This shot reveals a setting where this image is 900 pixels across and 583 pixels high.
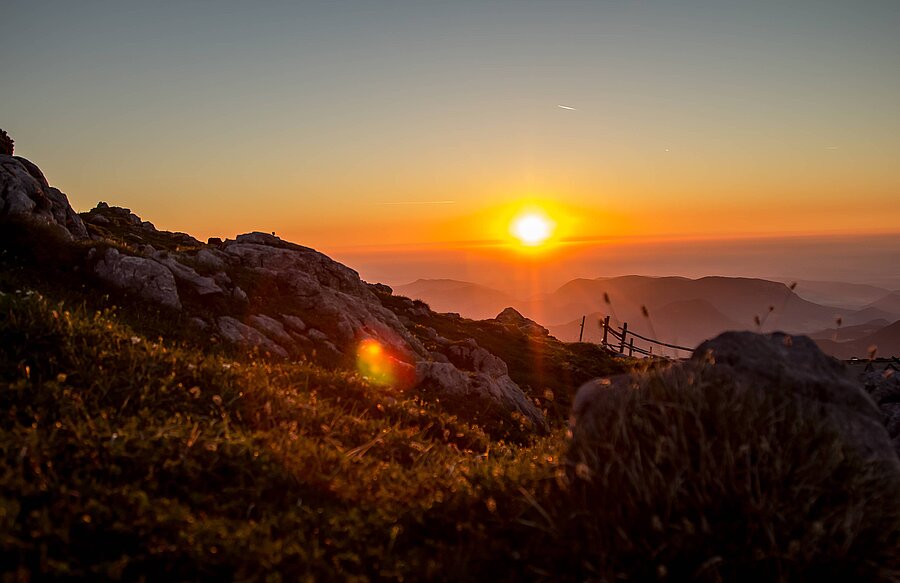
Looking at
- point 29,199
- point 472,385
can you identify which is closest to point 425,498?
point 472,385

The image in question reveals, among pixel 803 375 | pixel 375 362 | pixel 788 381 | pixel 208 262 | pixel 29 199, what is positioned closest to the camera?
pixel 788 381

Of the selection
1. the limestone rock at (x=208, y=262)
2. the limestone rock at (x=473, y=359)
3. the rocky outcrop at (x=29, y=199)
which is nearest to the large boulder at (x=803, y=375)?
the limestone rock at (x=208, y=262)

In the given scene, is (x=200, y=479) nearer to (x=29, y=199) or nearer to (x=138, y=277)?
(x=138, y=277)

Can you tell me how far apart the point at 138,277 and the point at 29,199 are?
26.4ft

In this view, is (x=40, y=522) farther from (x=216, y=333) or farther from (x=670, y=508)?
(x=216, y=333)

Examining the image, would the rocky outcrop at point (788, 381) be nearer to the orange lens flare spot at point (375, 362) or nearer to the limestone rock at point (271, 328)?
the orange lens flare spot at point (375, 362)

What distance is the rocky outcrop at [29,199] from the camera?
18094mm

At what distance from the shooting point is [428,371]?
18.9 metres

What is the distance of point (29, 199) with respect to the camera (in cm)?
2106

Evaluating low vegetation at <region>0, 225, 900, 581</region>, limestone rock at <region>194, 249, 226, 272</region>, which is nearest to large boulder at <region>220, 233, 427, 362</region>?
limestone rock at <region>194, 249, 226, 272</region>

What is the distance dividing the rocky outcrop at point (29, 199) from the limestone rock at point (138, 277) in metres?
2.14

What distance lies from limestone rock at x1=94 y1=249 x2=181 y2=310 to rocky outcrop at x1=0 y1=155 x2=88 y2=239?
214 centimetres

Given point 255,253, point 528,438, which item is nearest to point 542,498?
point 528,438

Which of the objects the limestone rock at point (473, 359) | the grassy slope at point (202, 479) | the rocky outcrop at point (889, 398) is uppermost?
the rocky outcrop at point (889, 398)
